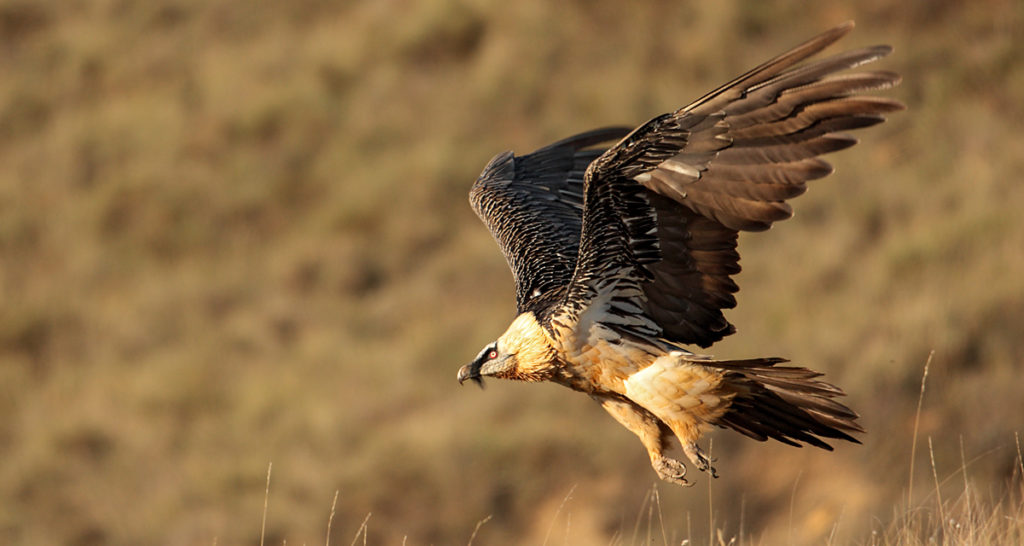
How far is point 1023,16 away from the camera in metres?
15.9

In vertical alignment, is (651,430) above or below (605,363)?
below

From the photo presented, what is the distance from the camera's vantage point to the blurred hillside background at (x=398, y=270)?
1173 cm

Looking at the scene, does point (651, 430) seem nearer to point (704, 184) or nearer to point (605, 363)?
point (605, 363)

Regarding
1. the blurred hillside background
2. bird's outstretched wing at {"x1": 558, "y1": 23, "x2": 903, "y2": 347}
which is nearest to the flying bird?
bird's outstretched wing at {"x1": 558, "y1": 23, "x2": 903, "y2": 347}

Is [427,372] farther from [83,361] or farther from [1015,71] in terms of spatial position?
[1015,71]

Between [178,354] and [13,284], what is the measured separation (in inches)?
114

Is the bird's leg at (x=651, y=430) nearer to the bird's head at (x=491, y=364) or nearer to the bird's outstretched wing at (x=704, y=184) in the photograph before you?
the bird's outstretched wing at (x=704, y=184)

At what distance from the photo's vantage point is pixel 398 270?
16281 millimetres

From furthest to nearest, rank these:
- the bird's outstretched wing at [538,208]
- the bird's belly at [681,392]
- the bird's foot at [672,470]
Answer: the bird's outstretched wing at [538,208]
the bird's foot at [672,470]
the bird's belly at [681,392]

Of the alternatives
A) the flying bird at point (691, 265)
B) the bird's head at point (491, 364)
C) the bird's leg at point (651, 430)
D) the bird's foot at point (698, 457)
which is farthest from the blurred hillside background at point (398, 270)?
the bird's head at point (491, 364)

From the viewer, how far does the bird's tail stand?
5.20 meters

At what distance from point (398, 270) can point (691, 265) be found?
11.1 m

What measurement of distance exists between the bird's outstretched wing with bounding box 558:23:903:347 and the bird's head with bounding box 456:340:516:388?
364 millimetres

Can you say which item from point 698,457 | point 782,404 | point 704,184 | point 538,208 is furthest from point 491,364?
point 538,208
